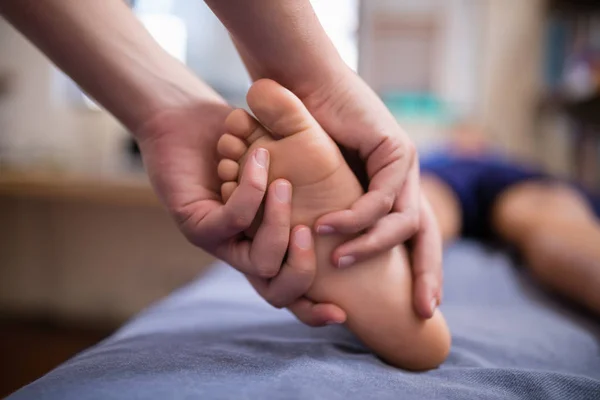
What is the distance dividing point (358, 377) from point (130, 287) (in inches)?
81.5

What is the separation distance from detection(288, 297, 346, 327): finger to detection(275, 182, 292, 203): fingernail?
0.12 metres

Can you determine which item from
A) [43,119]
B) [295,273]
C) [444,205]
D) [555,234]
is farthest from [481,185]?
[43,119]

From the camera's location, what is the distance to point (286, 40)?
0.47 m

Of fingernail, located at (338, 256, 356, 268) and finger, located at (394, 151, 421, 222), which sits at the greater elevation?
finger, located at (394, 151, 421, 222)

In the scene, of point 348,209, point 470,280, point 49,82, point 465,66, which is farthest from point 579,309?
point 49,82

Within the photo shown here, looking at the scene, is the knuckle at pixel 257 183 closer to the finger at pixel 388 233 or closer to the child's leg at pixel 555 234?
the finger at pixel 388 233

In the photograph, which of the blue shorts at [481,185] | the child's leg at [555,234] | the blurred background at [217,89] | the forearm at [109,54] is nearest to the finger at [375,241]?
the forearm at [109,54]

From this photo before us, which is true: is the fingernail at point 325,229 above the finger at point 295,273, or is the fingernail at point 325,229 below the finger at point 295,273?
above

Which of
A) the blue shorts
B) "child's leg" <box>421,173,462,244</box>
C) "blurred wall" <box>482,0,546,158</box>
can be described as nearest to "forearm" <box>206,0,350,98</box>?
"child's leg" <box>421,173,462,244</box>

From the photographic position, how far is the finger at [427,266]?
0.52 meters

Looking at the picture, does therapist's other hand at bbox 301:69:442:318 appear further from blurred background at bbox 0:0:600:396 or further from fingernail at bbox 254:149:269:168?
blurred background at bbox 0:0:600:396

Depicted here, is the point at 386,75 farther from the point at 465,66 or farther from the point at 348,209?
the point at 348,209

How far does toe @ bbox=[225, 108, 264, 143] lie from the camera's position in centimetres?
50

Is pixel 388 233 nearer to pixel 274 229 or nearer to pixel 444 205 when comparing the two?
pixel 274 229
